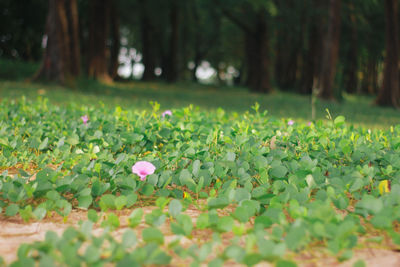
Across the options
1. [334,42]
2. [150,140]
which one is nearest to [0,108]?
[150,140]

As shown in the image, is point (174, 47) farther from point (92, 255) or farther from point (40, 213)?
point (92, 255)

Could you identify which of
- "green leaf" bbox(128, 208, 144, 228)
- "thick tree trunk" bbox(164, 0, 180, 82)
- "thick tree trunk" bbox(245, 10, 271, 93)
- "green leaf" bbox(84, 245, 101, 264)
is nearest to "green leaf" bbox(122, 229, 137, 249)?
"green leaf" bbox(84, 245, 101, 264)

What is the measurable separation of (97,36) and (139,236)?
64.7ft

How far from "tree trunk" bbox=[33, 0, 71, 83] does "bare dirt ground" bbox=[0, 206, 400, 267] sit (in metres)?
12.7

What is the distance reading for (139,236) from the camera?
2.00m

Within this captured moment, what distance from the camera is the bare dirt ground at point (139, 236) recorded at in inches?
67.4

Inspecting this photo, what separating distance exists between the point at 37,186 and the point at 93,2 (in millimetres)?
19799

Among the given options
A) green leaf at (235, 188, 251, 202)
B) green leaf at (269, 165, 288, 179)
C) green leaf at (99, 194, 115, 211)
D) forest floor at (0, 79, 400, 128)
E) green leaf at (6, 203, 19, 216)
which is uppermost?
forest floor at (0, 79, 400, 128)

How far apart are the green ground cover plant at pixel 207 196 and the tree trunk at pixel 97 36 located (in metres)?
16.6

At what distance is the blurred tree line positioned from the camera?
14477 mm

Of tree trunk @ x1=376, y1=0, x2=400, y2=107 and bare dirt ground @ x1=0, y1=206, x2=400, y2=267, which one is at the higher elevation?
tree trunk @ x1=376, y1=0, x2=400, y2=107

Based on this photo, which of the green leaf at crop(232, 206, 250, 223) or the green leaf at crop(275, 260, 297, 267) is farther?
the green leaf at crop(232, 206, 250, 223)

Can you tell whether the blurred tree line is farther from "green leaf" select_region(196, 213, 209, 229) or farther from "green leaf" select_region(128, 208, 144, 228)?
"green leaf" select_region(196, 213, 209, 229)

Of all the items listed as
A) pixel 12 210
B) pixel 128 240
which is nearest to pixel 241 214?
pixel 128 240
